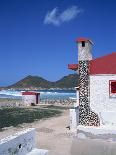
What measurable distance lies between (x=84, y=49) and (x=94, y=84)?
2.23 m

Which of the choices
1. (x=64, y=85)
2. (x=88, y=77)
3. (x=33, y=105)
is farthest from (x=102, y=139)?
(x=64, y=85)

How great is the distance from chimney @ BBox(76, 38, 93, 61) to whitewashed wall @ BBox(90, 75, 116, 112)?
126 cm

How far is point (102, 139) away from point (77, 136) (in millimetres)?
1496

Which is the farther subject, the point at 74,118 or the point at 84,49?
the point at 74,118

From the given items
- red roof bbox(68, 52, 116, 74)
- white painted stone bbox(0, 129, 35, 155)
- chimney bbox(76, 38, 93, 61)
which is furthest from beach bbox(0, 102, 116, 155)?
chimney bbox(76, 38, 93, 61)

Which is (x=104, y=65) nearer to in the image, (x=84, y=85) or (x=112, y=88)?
(x=112, y=88)

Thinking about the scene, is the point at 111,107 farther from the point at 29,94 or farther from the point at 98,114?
the point at 29,94

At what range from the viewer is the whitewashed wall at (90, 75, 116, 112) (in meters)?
17.8

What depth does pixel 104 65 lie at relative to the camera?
58.6 ft

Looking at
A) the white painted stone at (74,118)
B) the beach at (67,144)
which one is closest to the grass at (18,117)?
the beach at (67,144)

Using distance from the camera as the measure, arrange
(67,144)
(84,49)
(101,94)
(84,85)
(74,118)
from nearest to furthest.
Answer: (67,144)
(101,94)
(84,85)
(84,49)
(74,118)

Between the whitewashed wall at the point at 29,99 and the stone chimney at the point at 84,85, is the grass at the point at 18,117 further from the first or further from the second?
the whitewashed wall at the point at 29,99

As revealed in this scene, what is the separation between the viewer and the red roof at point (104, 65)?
17.7 metres

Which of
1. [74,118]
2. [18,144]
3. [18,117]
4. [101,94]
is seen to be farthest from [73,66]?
[18,117]
